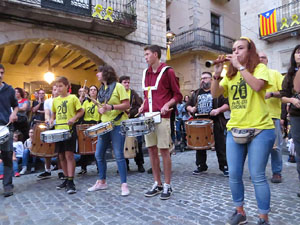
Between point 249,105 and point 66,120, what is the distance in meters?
2.91

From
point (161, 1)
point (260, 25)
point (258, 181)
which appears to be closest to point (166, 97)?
point (258, 181)

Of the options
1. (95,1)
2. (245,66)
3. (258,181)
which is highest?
(95,1)

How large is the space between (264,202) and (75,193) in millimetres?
2781

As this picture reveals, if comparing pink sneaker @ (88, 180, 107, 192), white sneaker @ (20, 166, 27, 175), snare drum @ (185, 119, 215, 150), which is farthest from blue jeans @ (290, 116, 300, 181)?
white sneaker @ (20, 166, 27, 175)

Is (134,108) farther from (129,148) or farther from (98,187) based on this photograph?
(98,187)

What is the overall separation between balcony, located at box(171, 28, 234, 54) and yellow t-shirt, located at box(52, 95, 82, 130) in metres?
13.8

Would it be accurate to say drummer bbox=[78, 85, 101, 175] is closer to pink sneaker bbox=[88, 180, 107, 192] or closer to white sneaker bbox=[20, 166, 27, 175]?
white sneaker bbox=[20, 166, 27, 175]

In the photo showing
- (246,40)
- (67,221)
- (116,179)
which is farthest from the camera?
(116,179)

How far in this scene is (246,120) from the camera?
2410 mm

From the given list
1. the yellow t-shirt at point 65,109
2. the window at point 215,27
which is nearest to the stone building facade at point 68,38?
the yellow t-shirt at point 65,109

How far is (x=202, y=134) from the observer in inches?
183

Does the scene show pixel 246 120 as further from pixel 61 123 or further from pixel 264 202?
pixel 61 123

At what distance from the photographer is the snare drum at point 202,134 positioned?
4637mm

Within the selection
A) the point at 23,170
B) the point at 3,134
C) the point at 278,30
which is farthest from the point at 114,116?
the point at 278,30
